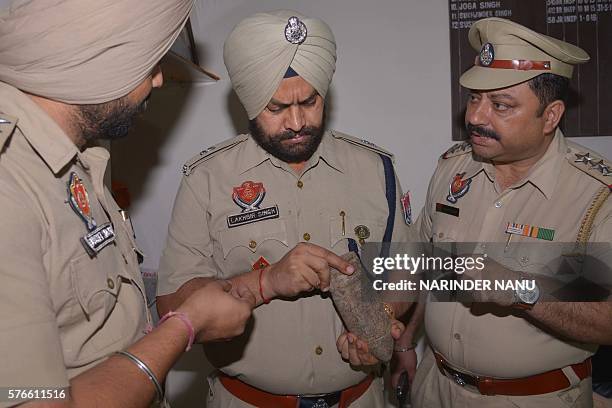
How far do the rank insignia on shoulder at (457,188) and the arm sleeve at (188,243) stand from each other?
877 mm

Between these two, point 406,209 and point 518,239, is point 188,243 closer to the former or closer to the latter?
point 406,209

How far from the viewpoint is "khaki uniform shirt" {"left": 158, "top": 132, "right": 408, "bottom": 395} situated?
5.06ft

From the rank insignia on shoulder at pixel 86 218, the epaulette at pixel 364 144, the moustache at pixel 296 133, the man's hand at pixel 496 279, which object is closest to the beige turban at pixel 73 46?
the rank insignia on shoulder at pixel 86 218

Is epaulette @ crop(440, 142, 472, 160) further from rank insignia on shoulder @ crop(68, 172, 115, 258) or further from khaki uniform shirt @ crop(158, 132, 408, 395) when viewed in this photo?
rank insignia on shoulder @ crop(68, 172, 115, 258)

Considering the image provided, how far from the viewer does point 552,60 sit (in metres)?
1.59

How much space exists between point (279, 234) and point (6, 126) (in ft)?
2.91

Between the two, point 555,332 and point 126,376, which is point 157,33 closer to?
point 126,376

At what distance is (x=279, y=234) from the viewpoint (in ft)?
5.27

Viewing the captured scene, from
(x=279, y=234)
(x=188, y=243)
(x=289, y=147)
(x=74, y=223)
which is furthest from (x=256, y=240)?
(x=74, y=223)

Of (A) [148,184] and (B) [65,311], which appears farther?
(A) [148,184]

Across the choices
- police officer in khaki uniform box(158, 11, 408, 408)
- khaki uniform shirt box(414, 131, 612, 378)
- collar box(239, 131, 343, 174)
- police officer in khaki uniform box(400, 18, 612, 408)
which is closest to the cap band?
police officer in khaki uniform box(400, 18, 612, 408)

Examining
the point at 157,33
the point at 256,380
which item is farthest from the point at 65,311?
the point at 256,380

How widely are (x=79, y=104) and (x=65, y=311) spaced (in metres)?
0.41

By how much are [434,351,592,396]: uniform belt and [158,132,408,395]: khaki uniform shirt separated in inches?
15.6
